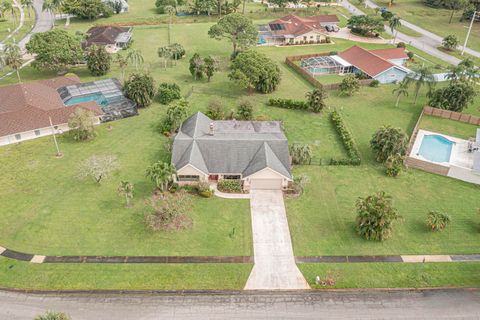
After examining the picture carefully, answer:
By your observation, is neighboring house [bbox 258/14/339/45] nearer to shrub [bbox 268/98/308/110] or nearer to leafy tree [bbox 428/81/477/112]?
shrub [bbox 268/98/308/110]

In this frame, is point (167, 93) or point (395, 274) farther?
point (167, 93)

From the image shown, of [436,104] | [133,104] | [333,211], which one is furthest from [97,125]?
[436,104]

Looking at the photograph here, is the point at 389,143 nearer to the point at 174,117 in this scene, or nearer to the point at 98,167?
the point at 174,117

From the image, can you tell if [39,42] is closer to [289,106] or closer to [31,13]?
[289,106]

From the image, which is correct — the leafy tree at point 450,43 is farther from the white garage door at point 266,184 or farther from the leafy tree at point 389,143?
the white garage door at point 266,184

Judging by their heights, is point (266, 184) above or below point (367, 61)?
below

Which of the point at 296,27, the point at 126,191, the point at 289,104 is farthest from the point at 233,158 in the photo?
the point at 296,27
